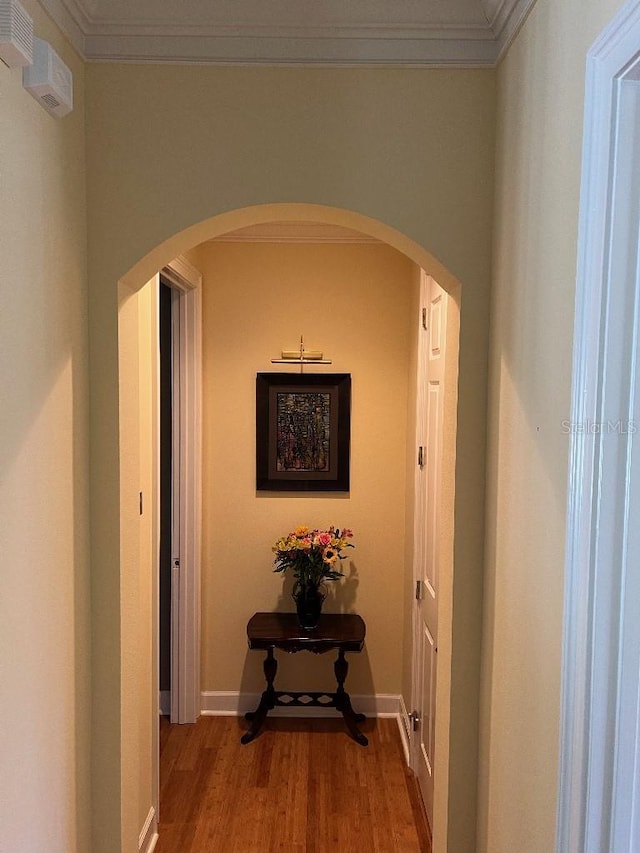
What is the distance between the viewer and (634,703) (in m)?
1.08

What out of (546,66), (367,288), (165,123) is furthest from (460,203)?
(367,288)

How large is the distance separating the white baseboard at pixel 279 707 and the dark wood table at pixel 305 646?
5 centimetres

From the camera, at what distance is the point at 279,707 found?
12.4 feet

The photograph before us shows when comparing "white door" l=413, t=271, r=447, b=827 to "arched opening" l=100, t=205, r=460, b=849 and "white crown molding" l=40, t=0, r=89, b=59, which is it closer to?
"arched opening" l=100, t=205, r=460, b=849

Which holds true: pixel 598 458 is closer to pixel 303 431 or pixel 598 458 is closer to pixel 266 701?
pixel 303 431

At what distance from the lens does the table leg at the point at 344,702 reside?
352 centimetres

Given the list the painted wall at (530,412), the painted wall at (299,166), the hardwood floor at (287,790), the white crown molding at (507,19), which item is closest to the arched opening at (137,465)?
the painted wall at (299,166)

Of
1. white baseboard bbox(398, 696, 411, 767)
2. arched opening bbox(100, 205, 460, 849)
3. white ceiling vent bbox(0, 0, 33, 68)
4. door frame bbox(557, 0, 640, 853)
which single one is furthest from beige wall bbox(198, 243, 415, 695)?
door frame bbox(557, 0, 640, 853)

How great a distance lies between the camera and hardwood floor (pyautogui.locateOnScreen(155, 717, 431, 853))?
109 inches

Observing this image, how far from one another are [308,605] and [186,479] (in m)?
0.89

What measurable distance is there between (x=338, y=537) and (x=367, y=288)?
132 centimetres

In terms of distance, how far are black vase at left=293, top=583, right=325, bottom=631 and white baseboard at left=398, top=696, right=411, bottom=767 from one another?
2.12 feet

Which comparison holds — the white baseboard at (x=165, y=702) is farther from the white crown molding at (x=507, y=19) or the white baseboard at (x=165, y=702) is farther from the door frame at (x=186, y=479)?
the white crown molding at (x=507, y=19)

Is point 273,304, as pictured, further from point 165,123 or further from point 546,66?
point 546,66
